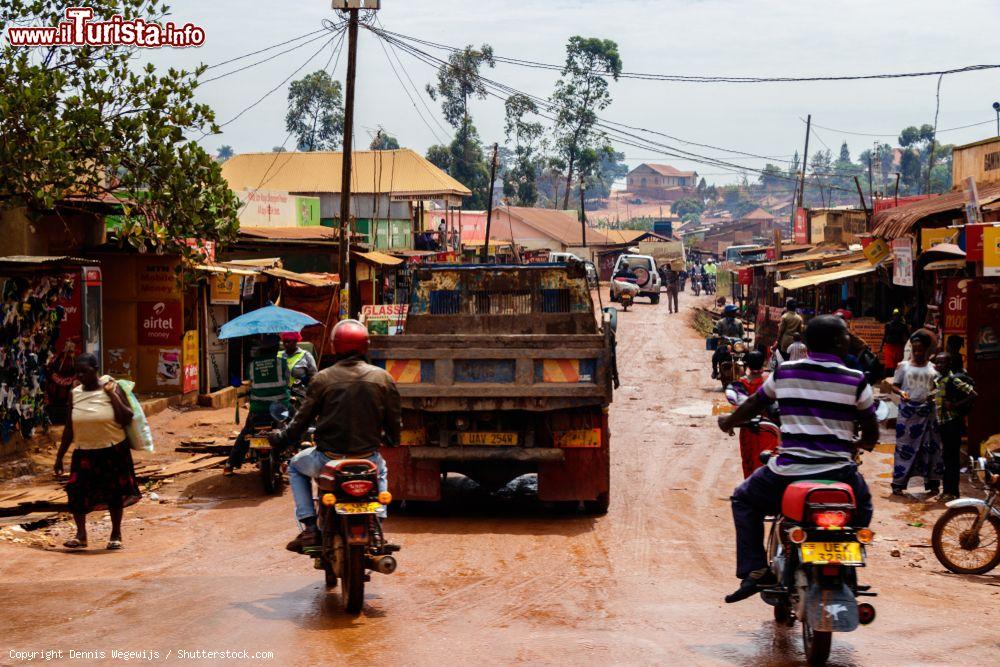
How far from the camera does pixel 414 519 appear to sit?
404 inches

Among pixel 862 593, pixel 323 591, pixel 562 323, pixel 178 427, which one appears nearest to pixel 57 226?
pixel 178 427

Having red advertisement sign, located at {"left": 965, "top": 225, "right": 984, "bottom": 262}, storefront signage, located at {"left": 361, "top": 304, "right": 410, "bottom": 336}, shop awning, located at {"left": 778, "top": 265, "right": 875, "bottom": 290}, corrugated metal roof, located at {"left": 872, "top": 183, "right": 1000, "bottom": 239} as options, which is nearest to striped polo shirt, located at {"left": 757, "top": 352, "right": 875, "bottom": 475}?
red advertisement sign, located at {"left": 965, "top": 225, "right": 984, "bottom": 262}

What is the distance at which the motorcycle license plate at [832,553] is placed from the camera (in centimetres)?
542

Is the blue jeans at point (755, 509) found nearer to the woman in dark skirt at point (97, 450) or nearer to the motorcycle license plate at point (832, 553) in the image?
the motorcycle license plate at point (832, 553)

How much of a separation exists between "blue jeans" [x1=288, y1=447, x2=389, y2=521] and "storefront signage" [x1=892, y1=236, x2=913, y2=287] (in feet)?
42.5

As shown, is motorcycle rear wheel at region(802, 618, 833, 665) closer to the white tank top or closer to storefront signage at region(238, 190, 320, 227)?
the white tank top

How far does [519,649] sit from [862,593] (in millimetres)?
1756

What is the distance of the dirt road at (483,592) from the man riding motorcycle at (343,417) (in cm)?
77

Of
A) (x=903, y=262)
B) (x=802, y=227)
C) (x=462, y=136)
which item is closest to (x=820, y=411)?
(x=903, y=262)

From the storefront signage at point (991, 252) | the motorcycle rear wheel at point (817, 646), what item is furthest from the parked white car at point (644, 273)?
the motorcycle rear wheel at point (817, 646)

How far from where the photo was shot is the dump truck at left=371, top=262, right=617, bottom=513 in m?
9.67

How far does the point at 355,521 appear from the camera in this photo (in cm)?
657

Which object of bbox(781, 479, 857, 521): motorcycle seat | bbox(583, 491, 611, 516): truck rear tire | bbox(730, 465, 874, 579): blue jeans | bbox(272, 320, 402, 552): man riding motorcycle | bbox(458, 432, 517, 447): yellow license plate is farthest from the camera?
bbox(583, 491, 611, 516): truck rear tire

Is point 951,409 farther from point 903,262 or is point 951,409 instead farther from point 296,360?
point 903,262
